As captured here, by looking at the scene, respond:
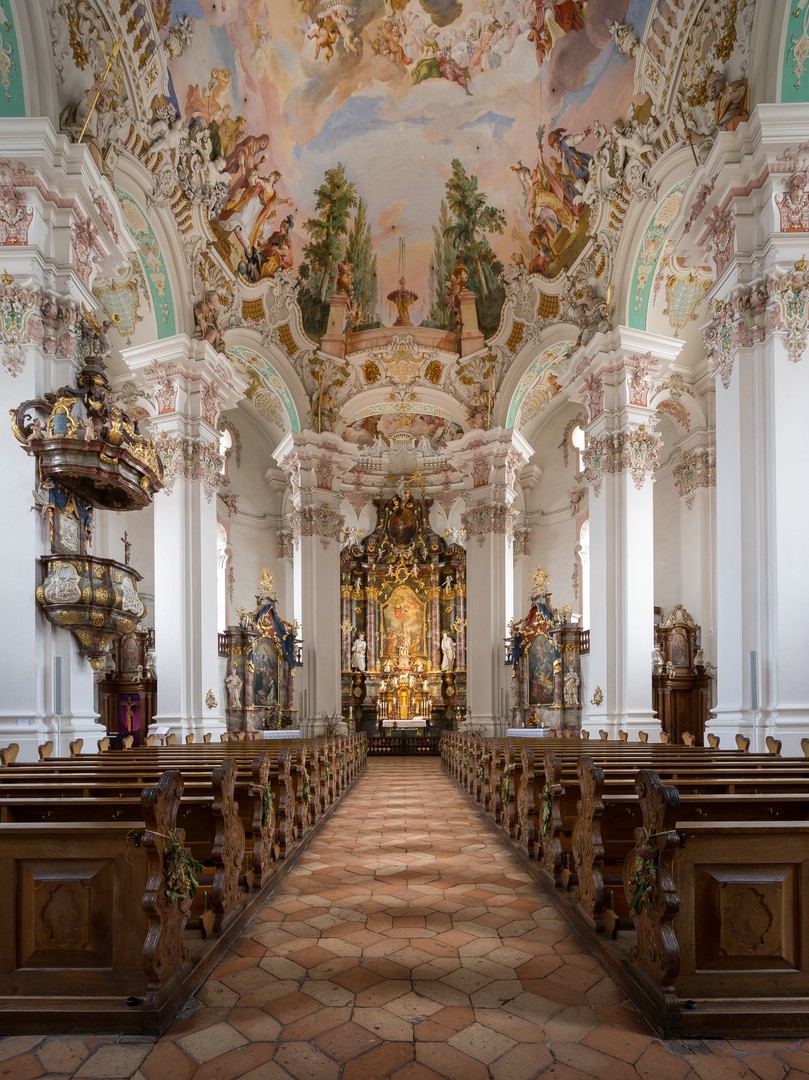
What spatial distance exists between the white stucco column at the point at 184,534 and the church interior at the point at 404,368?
0.06 m

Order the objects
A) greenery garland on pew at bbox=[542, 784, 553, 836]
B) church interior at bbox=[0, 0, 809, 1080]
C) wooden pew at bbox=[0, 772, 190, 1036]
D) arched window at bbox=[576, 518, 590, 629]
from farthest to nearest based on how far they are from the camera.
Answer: arched window at bbox=[576, 518, 590, 629], church interior at bbox=[0, 0, 809, 1080], greenery garland on pew at bbox=[542, 784, 553, 836], wooden pew at bbox=[0, 772, 190, 1036]

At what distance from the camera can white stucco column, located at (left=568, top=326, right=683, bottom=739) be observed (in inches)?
521

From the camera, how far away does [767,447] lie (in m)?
8.62

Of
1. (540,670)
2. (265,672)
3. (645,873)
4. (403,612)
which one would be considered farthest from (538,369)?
(645,873)

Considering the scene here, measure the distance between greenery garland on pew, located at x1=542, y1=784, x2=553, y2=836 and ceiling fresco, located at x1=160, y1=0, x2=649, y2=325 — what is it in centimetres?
1065

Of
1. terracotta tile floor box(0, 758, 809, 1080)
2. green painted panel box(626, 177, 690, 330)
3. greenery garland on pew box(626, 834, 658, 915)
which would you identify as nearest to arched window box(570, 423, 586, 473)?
green painted panel box(626, 177, 690, 330)

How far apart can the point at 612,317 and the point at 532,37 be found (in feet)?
15.6

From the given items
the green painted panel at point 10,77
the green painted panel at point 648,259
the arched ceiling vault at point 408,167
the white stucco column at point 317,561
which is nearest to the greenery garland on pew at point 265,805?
the arched ceiling vault at point 408,167

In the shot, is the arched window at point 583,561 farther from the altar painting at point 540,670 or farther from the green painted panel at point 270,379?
the green painted panel at point 270,379

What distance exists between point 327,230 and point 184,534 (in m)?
8.11

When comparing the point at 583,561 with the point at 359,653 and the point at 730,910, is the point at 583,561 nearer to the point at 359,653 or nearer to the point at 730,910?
the point at 359,653

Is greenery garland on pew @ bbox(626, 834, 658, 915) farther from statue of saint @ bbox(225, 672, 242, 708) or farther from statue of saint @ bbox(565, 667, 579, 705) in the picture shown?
statue of saint @ bbox(225, 672, 242, 708)

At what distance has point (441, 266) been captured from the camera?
759 inches

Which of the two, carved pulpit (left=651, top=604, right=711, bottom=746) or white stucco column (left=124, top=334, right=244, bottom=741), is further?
carved pulpit (left=651, top=604, right=711, bottom=746)
